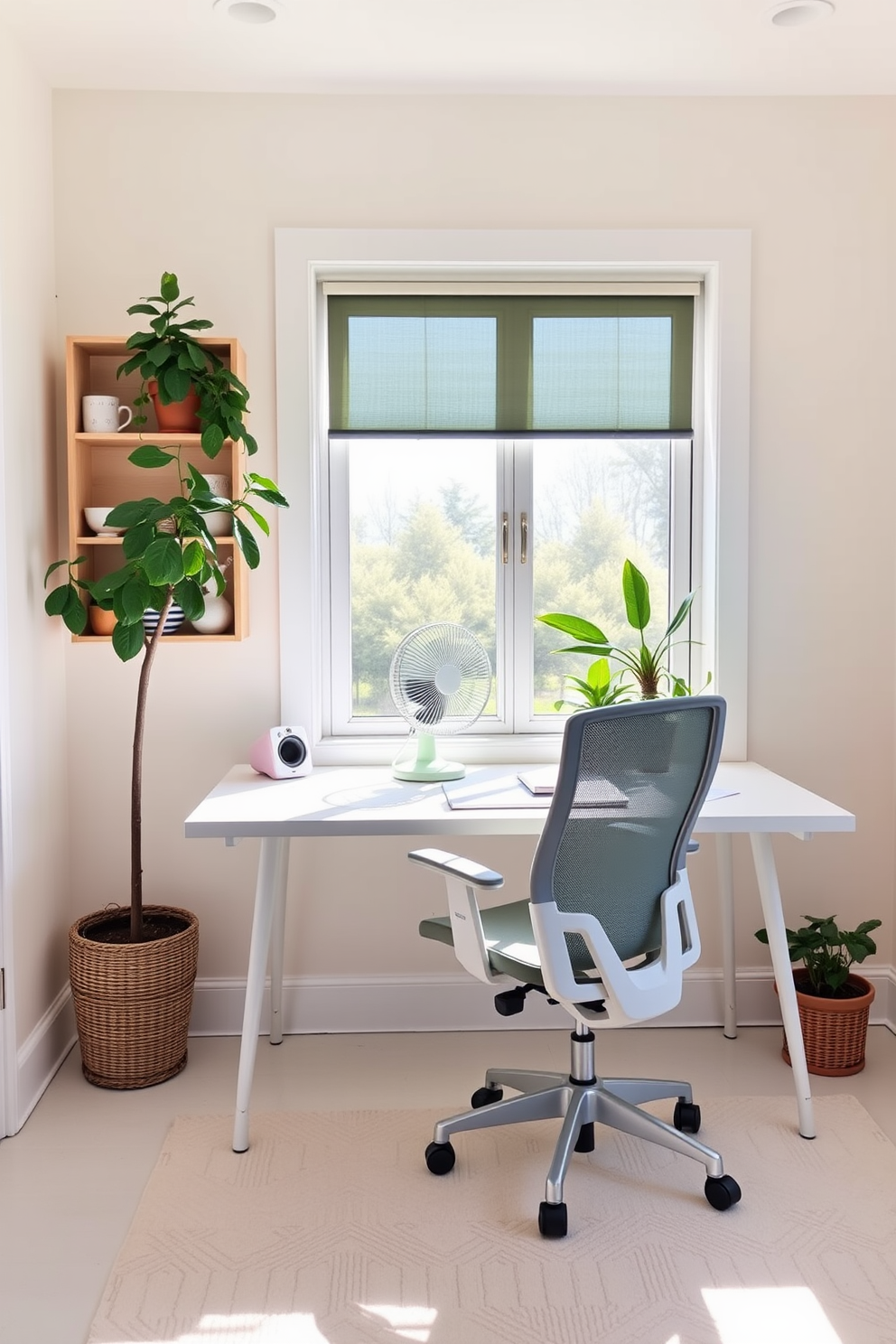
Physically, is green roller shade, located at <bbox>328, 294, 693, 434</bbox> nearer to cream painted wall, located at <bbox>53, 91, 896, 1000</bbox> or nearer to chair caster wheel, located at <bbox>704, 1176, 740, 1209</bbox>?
cream painted wall, located at <bbox>53, 91, 896, 1000</bbox>

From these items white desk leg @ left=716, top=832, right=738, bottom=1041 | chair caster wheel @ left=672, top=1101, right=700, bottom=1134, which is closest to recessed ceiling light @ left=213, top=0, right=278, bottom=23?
white desk leg @ left=716, top=832, right=738, bottom=1041

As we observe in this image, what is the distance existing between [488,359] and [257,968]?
177 cm

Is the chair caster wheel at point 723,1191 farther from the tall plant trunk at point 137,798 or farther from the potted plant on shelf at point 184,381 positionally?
the potted plant on shelf at point 184,381

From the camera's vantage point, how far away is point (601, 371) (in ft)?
10.2

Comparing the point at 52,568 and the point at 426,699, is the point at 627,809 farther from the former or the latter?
the point at 52,568

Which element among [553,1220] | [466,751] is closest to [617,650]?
[466,751]

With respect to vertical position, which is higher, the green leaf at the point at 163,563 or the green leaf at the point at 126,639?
the green leaf at the point at 163,563

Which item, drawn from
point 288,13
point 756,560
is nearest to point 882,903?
point 756,560

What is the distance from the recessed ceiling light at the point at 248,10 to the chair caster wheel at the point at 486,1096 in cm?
253

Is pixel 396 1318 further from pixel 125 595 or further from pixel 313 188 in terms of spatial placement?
pixel 313 188

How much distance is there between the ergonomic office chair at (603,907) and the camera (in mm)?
2002

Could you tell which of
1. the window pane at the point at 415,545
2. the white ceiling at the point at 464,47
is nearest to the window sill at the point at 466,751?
the window pane at the point at 415,545

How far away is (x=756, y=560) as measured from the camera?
10.2 feet

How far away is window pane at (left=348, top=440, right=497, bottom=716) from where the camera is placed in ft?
10.4
